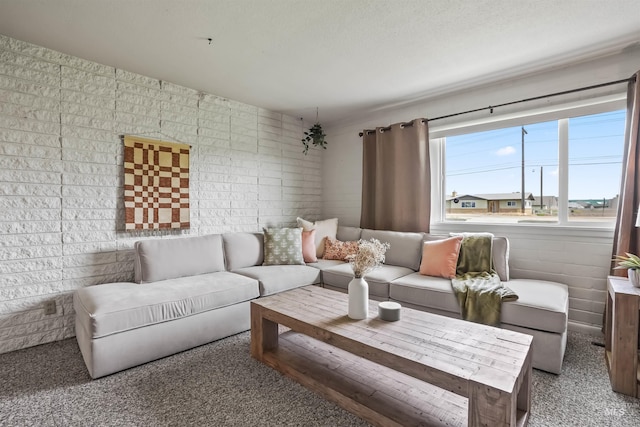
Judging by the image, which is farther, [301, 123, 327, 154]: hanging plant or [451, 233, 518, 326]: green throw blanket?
[301, 123, 327, 154]: hanging plant

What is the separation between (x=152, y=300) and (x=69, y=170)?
140cm

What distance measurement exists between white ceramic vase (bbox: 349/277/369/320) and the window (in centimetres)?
211

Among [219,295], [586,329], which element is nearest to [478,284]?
[586,329]

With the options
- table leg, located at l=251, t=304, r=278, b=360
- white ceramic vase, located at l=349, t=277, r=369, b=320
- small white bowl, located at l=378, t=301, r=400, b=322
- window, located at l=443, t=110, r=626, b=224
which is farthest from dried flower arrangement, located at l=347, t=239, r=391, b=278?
window, located at l=443, t=110, r=626, b=224

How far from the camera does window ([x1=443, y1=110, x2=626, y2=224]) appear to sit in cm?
264

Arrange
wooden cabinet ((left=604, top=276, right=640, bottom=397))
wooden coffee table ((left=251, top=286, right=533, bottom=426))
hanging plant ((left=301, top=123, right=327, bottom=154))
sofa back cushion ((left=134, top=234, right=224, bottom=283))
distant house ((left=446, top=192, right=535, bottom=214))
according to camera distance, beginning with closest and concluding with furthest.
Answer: wooden coffee table ((left=251, top=286, right=533, bottom=426)) → wooden cabinet ((left=604, top=276, right=640, bottom=397)) → sofa back cushion ((left=134, top=234, right=224, bottom=283)) → distant house ((left=446, top=192, right=535, bottom=214)) → hanging plant ((left=301, top=123, right=327, bottom=154))

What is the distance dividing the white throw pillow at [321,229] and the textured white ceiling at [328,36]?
168 centimetres

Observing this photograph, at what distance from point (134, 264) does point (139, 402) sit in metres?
1.49

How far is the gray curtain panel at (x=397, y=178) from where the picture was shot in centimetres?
357

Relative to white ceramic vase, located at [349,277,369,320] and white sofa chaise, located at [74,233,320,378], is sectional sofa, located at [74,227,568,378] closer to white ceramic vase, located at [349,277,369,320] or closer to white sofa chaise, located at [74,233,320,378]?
white sofa chaise, located at [74,233,320,378]

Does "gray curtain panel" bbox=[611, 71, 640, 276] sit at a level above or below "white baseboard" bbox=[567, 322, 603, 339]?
above

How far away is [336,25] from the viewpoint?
2131mm

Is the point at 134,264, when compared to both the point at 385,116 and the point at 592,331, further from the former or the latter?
the point at 592,331

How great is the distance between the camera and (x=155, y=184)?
9.96 ft
